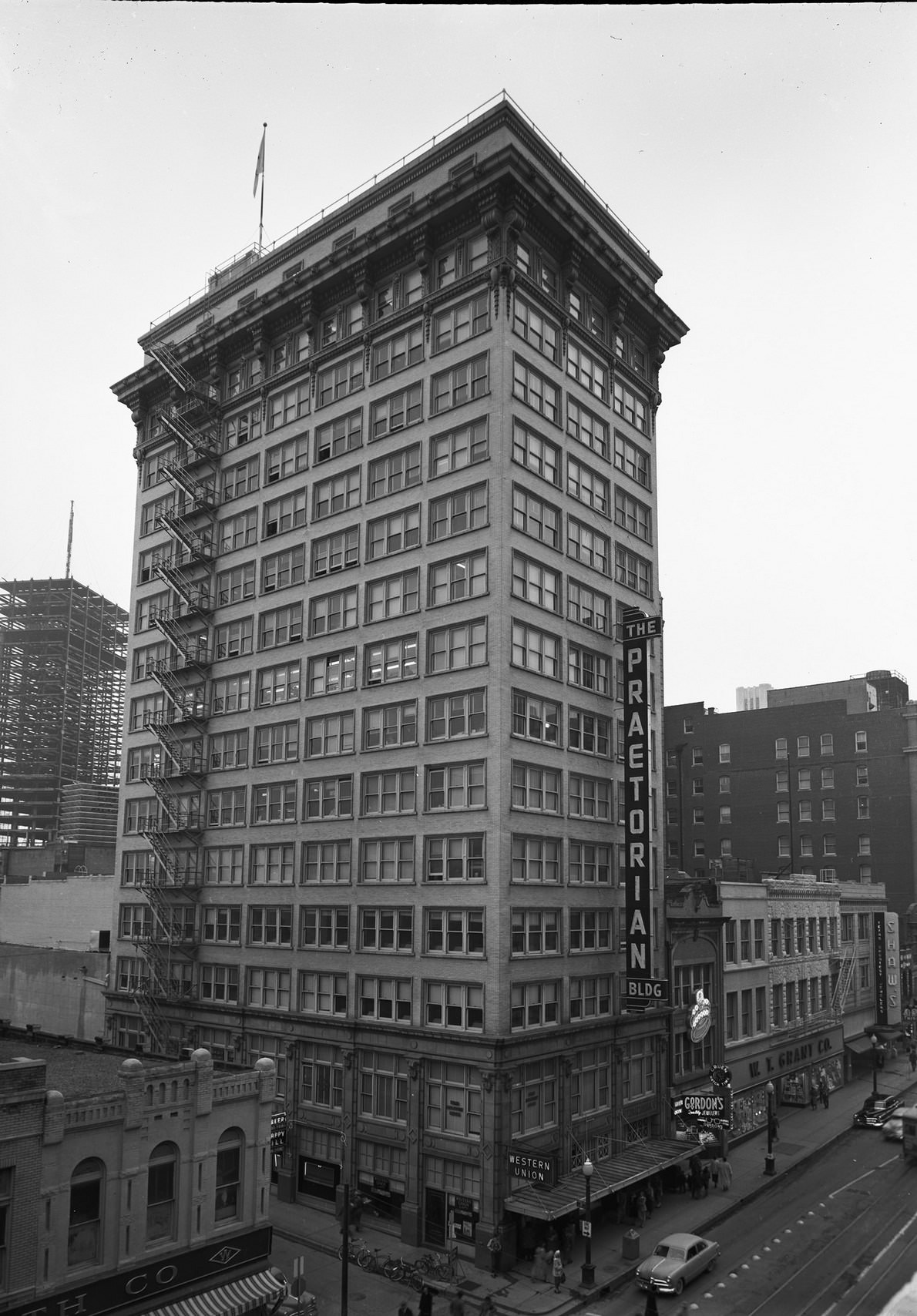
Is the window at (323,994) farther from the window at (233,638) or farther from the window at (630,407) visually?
the window at (630,407)

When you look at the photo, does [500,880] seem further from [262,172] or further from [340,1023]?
[262,172]

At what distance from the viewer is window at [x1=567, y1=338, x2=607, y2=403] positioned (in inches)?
1993

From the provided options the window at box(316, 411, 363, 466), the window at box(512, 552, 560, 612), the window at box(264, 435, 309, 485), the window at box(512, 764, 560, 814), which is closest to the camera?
the window at box(512, 764, 560, 814)

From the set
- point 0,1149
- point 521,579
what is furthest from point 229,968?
point 0,1149

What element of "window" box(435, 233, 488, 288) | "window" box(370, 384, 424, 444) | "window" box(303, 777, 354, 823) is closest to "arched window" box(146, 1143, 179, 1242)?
"window" box(303, 777, 354, 823)

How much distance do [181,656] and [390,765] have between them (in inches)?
789

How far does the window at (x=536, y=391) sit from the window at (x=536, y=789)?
653 inches

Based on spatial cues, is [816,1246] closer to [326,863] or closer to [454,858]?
[454,858]

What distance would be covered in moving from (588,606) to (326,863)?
58.9ft

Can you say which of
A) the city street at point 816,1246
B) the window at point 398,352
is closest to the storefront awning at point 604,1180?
the city street at point 816,1246

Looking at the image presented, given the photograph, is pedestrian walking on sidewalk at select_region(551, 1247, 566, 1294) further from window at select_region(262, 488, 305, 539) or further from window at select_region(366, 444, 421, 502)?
window at select_region(262, 488, 305, 539)

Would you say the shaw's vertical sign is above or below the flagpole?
below

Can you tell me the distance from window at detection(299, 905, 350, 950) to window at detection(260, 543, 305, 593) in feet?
55.7

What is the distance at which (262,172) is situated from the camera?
6319 cm
